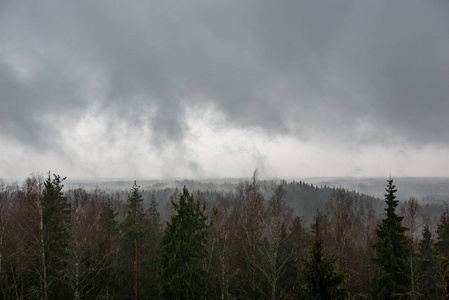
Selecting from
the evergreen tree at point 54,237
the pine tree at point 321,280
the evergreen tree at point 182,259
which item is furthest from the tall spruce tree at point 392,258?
the evergreen tree at point 54,237

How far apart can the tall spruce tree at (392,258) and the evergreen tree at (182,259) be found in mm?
12674

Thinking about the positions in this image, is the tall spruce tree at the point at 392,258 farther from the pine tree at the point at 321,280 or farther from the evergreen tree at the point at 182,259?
the evergreen tree at the point at 182,259

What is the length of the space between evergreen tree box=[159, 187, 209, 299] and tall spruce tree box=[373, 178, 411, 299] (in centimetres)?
1267

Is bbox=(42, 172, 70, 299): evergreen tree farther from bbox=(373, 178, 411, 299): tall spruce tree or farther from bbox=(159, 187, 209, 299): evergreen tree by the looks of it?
bbox=(373, 178, 411, 299): tall spruce tree

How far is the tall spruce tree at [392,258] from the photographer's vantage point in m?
15.9

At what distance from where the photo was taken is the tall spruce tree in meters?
15.9

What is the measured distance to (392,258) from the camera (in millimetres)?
16250

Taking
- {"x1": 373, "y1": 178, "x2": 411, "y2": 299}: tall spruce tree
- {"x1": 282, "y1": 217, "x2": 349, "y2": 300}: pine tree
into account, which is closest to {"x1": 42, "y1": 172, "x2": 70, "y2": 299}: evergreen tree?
{"x1": 282, "y1": 217, "x2": 349, "y2": 300}: pine tree

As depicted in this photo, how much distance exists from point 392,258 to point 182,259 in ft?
48.3

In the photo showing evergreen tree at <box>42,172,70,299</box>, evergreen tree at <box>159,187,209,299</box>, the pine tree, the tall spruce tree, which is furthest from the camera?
evergreen tree at <box>42,172,70,299</box>

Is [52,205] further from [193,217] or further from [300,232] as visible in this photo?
[300,232]

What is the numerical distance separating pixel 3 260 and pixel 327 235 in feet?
118

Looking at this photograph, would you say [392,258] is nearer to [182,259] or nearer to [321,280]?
[321,280]

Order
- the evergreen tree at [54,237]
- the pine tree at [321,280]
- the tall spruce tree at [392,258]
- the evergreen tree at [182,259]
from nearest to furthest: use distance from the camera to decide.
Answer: the pine tree at [321,280]
the evergreen tree at [182,259]
the tall spruce tree at [392,258]
the evergreen tree at [54,237]
